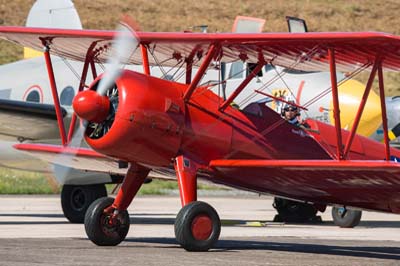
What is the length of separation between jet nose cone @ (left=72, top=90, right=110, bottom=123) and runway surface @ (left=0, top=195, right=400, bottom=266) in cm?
160

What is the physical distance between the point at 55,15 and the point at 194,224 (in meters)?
13.1

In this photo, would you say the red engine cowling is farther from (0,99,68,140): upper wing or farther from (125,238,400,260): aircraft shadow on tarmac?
(0,99,68,140): upper wing

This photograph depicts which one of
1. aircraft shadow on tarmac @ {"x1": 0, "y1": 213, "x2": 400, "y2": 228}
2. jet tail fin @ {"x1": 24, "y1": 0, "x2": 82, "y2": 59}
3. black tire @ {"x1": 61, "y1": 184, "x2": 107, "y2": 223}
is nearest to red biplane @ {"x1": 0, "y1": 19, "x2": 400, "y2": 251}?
black tire @ {"x1": 61, "y1": 184, "x2": 107, "y2": 223}

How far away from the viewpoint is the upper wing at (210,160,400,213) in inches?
514

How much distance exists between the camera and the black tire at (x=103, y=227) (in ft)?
46.1

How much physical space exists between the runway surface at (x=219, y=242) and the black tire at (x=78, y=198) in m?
0.31

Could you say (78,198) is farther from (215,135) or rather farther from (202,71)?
(202,71)

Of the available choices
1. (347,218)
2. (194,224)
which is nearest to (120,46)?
(194,224)

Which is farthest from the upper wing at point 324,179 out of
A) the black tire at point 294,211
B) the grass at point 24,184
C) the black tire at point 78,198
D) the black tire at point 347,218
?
the grass at point 24,184

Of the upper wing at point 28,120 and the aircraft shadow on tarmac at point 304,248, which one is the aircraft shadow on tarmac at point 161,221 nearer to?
the upper wing at point 28,120

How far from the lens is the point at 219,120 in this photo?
14.0m

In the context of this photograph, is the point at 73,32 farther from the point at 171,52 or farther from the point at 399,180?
the point at 399,180

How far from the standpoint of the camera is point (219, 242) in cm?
1512

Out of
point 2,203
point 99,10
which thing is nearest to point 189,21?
point 99,10
